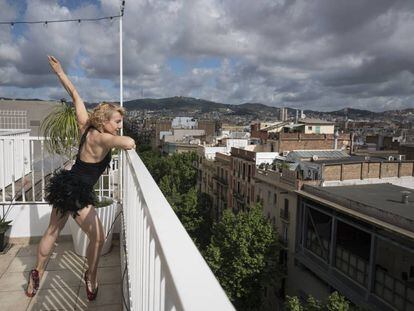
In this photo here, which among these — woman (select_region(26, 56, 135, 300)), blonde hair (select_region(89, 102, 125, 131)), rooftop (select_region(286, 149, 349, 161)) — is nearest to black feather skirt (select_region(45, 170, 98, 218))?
woman (select_region(26, 56, 135, 300))

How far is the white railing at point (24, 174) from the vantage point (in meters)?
4.56

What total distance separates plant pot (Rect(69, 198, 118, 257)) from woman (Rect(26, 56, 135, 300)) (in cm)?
88

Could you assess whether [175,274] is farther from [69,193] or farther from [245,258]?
[245,258]

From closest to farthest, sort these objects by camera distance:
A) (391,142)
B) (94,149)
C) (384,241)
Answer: (94,149) → (384,241) → (391,142)

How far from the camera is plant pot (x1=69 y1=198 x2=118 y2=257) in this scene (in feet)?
13.0

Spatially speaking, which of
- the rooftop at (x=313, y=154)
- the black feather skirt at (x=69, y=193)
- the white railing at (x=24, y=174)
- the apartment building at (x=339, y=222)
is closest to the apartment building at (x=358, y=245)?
the apartment building at (x=339, y=222)

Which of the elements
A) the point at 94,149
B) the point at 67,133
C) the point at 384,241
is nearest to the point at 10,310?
the point at 94,149

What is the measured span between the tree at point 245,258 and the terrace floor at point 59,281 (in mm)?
16420

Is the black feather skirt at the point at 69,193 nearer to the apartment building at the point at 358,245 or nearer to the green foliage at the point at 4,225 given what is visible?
the green foliage at the point at 4,225

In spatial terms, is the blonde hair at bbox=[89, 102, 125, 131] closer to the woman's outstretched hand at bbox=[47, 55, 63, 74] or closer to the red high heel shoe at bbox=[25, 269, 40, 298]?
the woman's outstretched hand at bbox=[47, 55, 63, 74]

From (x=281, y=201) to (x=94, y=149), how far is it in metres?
25.7

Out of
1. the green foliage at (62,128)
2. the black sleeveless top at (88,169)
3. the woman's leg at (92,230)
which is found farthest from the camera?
the green foliage at (62,128)

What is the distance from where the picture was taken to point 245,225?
22.1m

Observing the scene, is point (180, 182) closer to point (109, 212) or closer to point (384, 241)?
point (384, 241)
